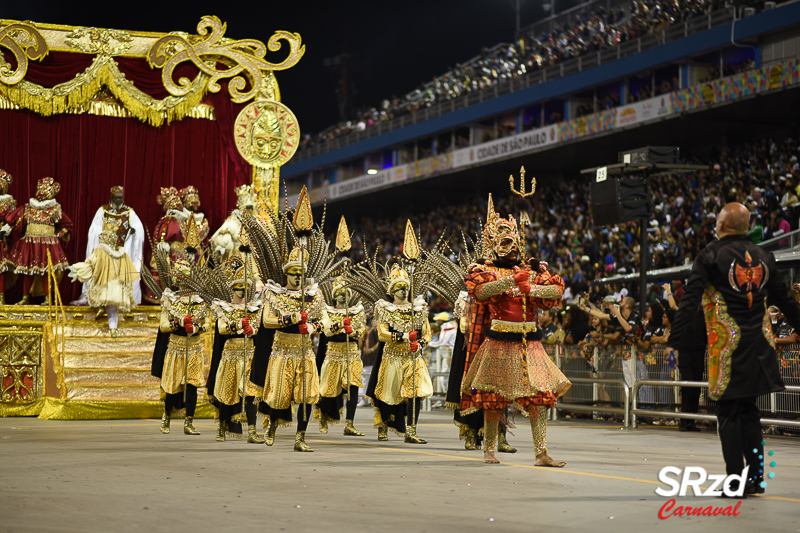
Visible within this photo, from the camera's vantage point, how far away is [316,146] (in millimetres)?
41438

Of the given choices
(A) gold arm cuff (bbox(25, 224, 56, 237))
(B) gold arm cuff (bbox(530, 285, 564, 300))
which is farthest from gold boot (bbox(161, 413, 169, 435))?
(B) gold arm cuff (bbox(530, 285, 564, 300))

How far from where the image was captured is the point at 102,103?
1639 centimetres

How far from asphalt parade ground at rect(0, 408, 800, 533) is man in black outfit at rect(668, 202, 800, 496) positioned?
15.7 inches

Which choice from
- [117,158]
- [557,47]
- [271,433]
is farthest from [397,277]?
[557,47]

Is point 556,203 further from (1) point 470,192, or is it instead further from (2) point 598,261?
(1) point 470,192

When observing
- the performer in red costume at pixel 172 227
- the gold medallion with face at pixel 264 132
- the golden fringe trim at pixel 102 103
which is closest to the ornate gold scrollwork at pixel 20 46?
the golden fringe trim at pixel 102 103

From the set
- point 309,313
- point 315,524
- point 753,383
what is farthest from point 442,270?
point 315,524

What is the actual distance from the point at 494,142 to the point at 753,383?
2457 cm

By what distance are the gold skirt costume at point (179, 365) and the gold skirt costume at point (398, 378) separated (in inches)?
93.4

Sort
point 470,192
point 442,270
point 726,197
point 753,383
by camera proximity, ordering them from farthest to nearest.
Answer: point 470,192 < point 726,197 < point 442,270 < point 753,383

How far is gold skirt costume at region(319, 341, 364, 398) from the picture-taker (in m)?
11.0

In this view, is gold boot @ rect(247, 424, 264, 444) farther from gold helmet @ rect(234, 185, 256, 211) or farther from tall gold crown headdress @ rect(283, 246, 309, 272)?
gold helmet @ rect(234, 185, 256, 211)

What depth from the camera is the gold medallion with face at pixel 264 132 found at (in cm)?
1656

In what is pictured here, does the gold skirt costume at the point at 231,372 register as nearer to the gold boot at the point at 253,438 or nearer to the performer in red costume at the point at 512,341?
the gold boot at the point at 253,438
